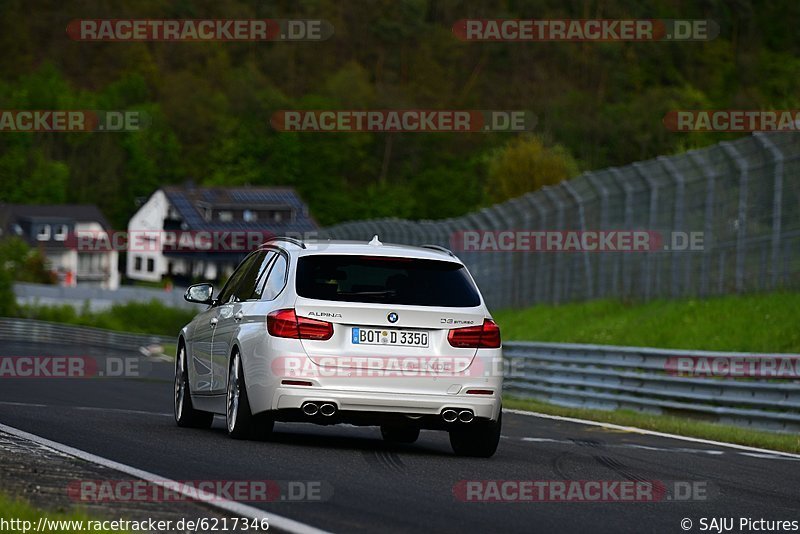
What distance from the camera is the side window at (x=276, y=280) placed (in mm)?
12859

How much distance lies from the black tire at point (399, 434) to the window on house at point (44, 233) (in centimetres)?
12741

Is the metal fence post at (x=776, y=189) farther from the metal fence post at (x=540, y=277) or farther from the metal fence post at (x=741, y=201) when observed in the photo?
the metal fence post at (x=540, y=277)

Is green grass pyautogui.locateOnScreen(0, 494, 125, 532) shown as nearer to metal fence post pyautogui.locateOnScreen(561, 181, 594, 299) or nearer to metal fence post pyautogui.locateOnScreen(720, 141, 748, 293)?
metal fence post pyautogui.locateOnScreen(720, 141, 748, 293)

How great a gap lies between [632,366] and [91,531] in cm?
1579

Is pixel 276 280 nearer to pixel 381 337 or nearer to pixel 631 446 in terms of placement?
pixel 381 337

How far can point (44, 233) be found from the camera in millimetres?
140625

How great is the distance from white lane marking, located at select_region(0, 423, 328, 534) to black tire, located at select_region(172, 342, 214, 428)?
269cm

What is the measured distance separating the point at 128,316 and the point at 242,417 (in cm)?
7222

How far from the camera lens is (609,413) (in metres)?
22.0

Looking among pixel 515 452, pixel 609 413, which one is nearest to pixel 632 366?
pixel 609 413

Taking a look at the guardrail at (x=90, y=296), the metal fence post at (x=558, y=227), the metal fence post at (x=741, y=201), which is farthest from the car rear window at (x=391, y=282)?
the guardrail at (x=90, y=296)

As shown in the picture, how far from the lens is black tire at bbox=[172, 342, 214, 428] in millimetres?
14688

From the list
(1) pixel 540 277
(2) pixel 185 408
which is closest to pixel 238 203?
(1) pixel 540 277

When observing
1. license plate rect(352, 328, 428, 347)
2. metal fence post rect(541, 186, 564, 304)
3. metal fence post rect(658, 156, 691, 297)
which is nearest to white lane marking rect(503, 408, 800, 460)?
license plate rect(352, 328, 428, 347)
